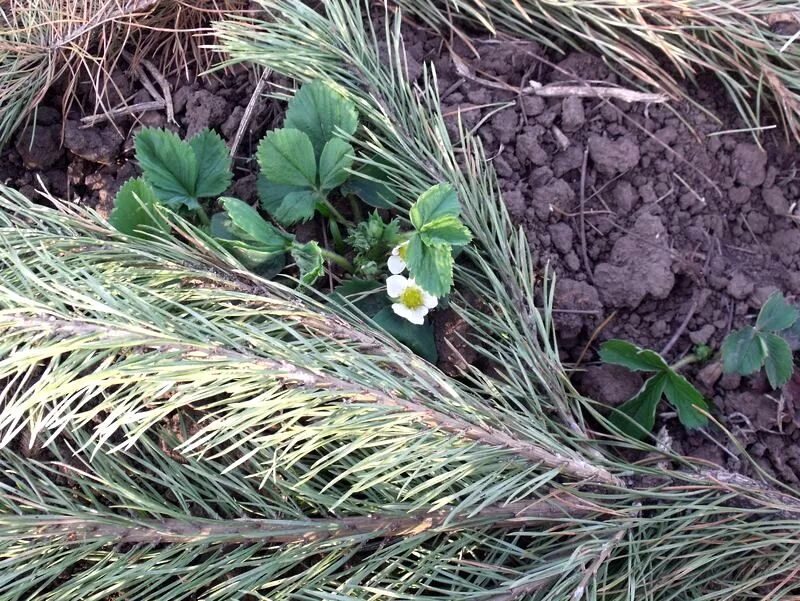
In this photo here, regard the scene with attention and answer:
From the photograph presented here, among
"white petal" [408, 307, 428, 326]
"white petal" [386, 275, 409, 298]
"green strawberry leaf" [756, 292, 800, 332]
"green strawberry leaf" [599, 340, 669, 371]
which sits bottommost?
"green strawberry leaf" [599, 340, 669, 371]

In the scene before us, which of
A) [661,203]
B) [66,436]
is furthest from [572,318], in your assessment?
[66,436]

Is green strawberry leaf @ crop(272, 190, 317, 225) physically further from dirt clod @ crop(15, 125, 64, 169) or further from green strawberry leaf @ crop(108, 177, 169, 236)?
dirt clod @ crop(15, 125, 64, 169)

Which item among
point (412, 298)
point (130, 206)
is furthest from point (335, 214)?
point (130, 206)

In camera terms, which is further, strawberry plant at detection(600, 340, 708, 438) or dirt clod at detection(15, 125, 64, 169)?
dirt clod at detection(15, 125, 64, 169)

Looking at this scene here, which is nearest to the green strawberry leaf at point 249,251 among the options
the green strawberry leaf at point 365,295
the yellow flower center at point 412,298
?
the green strawberry leaf at point 365,295

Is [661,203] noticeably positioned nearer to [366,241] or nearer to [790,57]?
[790,57]

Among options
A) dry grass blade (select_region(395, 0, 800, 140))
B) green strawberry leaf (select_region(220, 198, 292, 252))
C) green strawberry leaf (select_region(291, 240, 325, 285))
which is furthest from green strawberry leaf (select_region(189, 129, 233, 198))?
dry grass blade (select_region(395, 0, 800, 140))

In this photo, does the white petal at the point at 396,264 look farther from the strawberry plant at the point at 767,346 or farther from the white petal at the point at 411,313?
the strawberry plant at the point at 767,346
